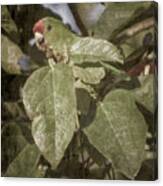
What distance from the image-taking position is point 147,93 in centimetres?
189

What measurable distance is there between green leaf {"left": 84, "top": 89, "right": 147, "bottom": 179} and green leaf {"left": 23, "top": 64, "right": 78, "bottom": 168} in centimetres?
10

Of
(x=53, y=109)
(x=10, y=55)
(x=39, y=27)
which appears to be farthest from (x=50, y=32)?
(x=53, y=109)

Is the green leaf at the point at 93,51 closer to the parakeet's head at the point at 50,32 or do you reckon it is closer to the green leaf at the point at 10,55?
the parakeet's head at the point at 50,32

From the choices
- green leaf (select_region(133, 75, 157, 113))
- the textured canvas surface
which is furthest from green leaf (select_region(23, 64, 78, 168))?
green leaf (select_region(133, 75, 157, 113))

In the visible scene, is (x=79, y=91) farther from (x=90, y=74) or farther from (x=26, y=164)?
(x=26, y=164)

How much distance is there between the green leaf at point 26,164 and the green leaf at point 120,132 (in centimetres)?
23

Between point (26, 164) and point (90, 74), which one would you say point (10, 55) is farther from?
point (26, 164)

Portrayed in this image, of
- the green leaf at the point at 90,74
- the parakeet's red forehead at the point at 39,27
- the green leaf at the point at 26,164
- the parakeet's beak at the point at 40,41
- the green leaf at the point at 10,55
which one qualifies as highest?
the parakeet's red forehead at the point at 39,27

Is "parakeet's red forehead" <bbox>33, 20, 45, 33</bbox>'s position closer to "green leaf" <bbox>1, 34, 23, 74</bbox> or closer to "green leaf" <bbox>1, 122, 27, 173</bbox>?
"green leaf" <bbox>1, 34, 23, 74</bbox>

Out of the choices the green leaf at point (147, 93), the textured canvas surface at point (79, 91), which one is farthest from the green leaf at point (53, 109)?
the green leaf at point (147, 93)

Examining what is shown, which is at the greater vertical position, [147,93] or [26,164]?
[147,93]

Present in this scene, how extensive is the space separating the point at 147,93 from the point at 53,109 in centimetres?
36

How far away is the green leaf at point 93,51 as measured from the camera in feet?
6.28

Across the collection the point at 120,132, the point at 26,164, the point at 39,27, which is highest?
the point at 39,27
